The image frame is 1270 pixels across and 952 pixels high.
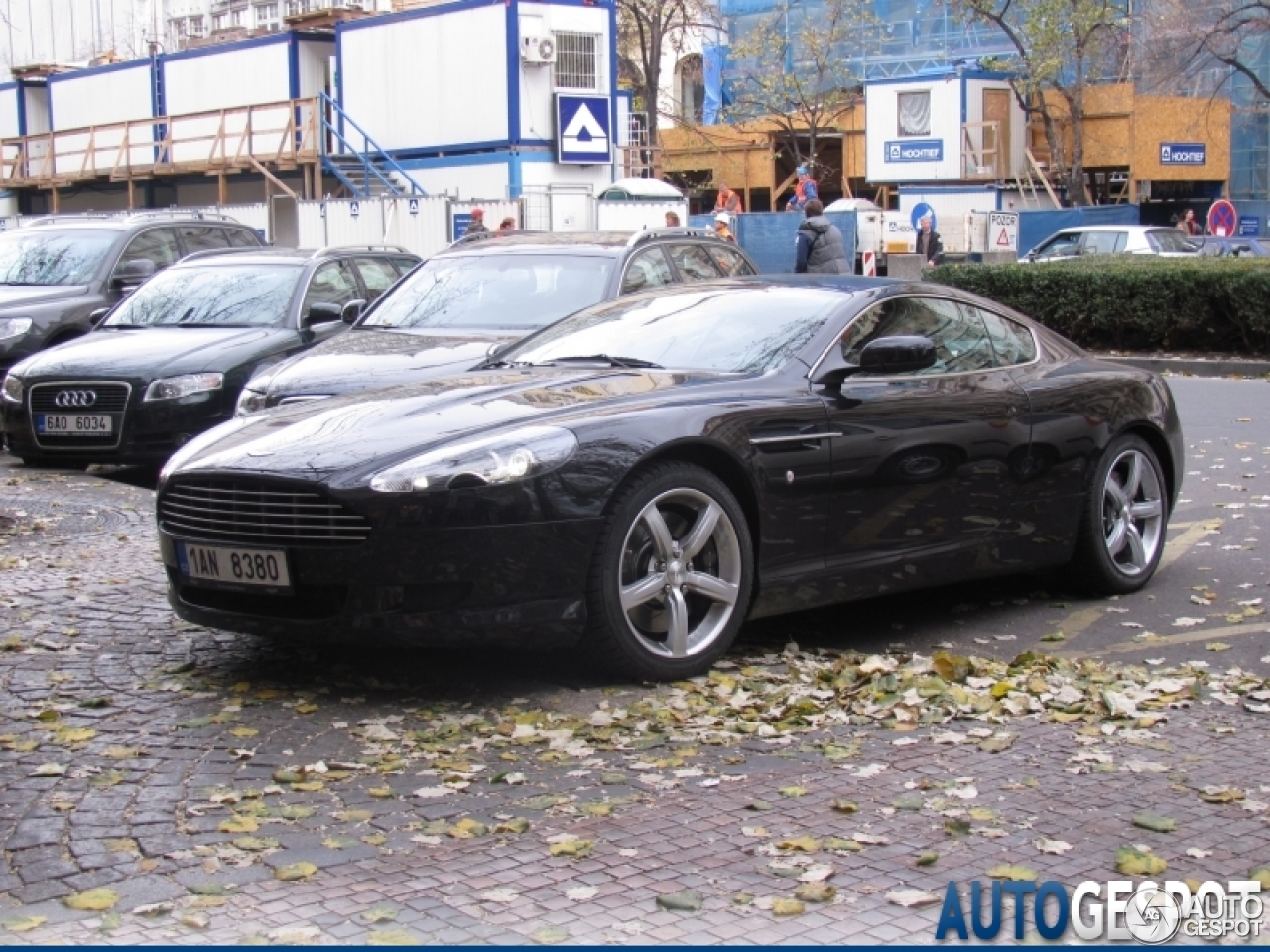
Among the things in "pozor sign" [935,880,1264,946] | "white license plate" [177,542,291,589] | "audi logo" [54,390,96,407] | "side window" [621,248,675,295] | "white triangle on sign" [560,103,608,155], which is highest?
"white triangle on sign" [560,103,608,155]

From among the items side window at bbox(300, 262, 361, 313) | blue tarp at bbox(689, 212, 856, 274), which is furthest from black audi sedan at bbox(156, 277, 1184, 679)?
blue tarp at bbox(689, 212, 856, 274)

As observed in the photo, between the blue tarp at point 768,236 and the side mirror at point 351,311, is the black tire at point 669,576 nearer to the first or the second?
the side mirror at point 351,311

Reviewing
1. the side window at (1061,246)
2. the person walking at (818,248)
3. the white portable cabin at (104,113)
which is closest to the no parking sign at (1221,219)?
the side window at (1061,246)

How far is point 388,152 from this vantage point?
4047 cm

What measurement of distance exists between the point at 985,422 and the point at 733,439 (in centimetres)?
147

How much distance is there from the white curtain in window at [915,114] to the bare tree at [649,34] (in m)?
7.38

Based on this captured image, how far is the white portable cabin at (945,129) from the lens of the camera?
4669cm

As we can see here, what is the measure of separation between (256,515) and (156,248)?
35.6 feet

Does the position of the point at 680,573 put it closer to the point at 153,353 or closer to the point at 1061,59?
the point at 153,353

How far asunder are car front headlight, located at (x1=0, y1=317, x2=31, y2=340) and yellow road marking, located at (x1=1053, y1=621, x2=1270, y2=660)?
1013 centimetres

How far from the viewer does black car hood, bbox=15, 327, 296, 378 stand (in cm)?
1194

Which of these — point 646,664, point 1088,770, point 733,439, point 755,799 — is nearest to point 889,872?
point 755,799

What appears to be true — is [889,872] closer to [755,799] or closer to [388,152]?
[755,799]

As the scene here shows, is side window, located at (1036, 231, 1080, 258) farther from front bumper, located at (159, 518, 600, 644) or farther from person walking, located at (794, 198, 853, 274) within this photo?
front bumper, located at (159, 518, 600, 644)
